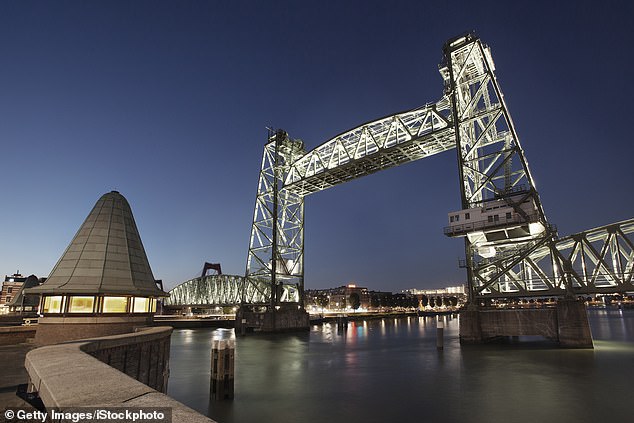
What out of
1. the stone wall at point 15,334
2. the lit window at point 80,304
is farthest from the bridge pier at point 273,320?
the lit window at point 80,304

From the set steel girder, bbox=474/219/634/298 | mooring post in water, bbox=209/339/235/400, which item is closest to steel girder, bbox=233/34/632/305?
steel girder, bbox=474/219/634/298

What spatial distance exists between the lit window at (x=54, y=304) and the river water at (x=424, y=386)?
6.80m

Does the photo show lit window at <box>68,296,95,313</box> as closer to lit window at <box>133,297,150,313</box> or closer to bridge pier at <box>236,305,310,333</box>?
lit window at <box>133,297,150,313</box>

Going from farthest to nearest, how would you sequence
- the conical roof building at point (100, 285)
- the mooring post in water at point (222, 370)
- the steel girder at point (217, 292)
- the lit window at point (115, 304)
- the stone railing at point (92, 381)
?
the steel girder at point (217, 292) → the mooring post in water at point (222, 370) → the lit window at point (115, 304) → the conical roof building at point (100, 285) → the stone railing at point (92, 381)

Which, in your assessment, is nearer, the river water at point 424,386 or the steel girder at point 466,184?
the river water at point 424,386

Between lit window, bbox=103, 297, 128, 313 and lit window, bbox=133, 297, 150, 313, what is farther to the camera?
lit window, bbox=133, 297, 150, 313

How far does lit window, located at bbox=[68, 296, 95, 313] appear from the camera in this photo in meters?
14.6

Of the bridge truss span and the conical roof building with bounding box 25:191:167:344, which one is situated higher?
the bridge truss span

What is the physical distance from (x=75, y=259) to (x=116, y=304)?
2.62m

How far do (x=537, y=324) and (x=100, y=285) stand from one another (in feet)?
106

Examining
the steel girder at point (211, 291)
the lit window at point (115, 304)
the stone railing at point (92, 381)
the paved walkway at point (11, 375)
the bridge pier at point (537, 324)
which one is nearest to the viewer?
the stone railing at point (92, 381)

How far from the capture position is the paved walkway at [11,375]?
27.6ft

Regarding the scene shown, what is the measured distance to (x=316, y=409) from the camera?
1634 cm

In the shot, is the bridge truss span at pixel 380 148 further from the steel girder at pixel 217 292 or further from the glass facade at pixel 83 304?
the glass facade at pixel 83 304
